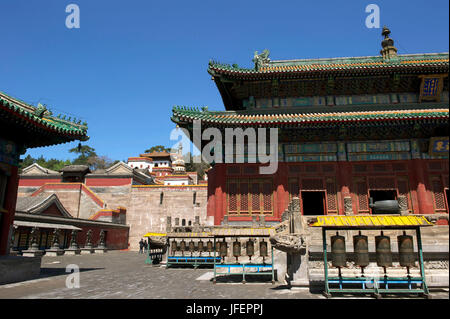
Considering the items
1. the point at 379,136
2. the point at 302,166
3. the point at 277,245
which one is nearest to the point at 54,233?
the point at 302,166

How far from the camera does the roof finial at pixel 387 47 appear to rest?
18969 millimetres

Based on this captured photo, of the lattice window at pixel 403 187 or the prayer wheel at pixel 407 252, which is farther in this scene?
the lattice window at pixel 403 187

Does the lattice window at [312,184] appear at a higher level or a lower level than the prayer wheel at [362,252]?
higher

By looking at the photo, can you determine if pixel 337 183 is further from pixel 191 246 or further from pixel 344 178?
pixel 191 246

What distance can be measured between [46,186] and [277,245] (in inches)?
1719

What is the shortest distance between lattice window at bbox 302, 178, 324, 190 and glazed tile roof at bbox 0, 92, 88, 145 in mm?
11373

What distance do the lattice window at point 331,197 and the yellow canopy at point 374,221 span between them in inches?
309

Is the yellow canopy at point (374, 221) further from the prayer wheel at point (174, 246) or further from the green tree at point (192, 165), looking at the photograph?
the green tree at point (192, 165)

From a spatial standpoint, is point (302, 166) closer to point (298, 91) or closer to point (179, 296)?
point (298, 91)

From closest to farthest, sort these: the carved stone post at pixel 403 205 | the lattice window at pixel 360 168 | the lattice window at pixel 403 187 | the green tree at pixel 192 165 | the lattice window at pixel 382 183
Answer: the carved stone post at pixel 403 205 < the lattice window at pixel 403 187 < the lattice window at pixel 382 183 < the lattice window at pixel 360 168 < the green tree at pixel 192 165

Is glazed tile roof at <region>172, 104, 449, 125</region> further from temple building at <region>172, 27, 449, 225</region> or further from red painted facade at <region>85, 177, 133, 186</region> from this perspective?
red painted facade at <region>85, 177, 133, 186</region>

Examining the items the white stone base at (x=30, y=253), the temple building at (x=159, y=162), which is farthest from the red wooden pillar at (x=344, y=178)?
the temple building at (x=159, y=162)

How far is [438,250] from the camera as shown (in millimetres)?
9359

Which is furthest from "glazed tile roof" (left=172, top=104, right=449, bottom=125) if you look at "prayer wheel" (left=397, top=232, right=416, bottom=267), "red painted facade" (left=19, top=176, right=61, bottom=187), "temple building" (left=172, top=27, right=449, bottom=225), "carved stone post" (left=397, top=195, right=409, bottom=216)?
"red painted facade" (left=19, top=176, right=61, bottom=187)
